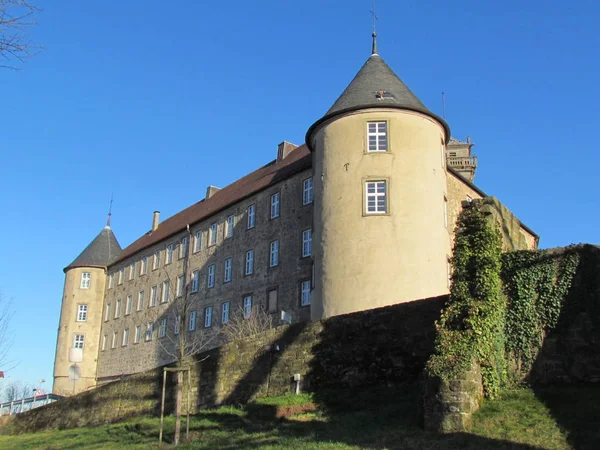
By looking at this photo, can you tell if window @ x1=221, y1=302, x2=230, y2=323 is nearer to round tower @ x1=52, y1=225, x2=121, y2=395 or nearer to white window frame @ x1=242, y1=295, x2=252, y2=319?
white window frame @ x1=242, y1=295, x2=252, y2=319

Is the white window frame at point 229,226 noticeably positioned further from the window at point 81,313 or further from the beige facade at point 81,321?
the window at point 81,313

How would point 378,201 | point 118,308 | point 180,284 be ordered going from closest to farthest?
point 378,201, point 180,284, point 118,308

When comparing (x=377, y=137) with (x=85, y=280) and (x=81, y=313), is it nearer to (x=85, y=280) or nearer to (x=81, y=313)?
(x=81, y=313)

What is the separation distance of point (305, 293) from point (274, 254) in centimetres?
408

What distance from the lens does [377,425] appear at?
13.5 metres

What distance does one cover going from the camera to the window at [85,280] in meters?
57.7

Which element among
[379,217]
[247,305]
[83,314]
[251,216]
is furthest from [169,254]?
[379,217]

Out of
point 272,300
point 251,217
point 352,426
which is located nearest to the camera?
point 352,426

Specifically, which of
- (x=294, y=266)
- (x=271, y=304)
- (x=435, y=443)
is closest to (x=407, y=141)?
(x=294, y=266)

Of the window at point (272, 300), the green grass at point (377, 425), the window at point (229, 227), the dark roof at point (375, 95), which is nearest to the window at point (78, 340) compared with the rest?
the window at point (229, 227)

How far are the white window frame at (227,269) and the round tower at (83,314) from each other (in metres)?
18.7

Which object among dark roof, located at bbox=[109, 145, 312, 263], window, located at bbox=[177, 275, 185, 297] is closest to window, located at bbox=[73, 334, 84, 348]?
dark roof, located at bbox=[109, 145, 312, 263]

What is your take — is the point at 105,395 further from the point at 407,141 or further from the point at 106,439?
the point at 407,141

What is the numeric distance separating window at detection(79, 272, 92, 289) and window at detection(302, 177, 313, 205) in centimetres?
2960
